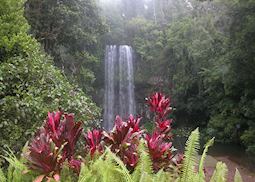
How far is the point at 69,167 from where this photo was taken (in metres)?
2.13

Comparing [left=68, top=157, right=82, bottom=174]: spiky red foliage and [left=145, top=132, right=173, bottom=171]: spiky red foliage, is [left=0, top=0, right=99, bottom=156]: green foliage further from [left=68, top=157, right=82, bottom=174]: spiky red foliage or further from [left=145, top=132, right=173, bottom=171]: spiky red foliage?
[left=145, top=132, right=173, bottom=171]: spiky red foliage

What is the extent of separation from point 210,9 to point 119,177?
14648 millimetres

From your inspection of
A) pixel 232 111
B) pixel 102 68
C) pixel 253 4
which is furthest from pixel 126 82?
pixel 253 4

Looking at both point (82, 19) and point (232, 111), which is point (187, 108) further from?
point (82, 19)

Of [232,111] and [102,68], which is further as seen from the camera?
[102,68]

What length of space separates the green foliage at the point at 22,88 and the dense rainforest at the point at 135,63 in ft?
0.04

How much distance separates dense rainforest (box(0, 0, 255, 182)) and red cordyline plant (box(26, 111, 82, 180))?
0.09 feet

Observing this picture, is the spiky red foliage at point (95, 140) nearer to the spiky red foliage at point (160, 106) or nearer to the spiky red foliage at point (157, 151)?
the spiky red foliage at point (157, 151)

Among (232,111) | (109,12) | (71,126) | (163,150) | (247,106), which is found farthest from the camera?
(109,12)

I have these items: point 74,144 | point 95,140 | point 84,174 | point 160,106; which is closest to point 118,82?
point 160,106

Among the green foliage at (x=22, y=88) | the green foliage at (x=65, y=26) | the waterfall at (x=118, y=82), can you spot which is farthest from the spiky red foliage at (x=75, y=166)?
the waterfall at (x=118, y=82)

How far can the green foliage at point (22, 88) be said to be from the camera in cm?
391

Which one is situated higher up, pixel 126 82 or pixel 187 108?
pixel 126 82

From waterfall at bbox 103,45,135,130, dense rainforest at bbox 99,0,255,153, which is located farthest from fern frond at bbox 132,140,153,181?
waterfall at bbox 103,45,135,130
